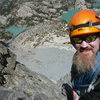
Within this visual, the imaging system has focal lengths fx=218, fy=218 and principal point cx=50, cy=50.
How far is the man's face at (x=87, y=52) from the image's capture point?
4.14 metres

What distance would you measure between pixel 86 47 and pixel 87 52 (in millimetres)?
104

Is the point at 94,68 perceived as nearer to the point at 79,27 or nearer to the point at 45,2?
the point at 79,27

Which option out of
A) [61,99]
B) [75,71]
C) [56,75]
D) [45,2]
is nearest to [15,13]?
[45,2]

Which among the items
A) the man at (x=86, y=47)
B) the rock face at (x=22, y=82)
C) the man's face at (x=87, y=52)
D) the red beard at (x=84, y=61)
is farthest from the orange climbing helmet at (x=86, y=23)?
the rock face at (x=22, y=82)

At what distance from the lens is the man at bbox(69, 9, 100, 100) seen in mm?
4029

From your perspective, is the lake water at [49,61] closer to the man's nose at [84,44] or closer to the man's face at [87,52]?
the man's face at [87,52]

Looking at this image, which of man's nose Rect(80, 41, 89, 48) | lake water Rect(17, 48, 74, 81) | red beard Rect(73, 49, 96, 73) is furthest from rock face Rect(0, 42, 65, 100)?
man's nose Rect(80, 41, 89, 48)

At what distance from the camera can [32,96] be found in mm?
10086

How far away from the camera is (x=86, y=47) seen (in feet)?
13.8

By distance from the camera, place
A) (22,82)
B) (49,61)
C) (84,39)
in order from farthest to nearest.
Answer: (49,61)
(22,82)
(84,39)

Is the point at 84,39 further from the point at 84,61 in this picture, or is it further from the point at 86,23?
the point at 84,61

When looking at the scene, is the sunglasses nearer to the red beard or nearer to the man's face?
the man's face

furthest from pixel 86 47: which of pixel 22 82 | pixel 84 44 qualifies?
pixel 22 82

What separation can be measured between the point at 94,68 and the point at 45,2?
8905 cm
